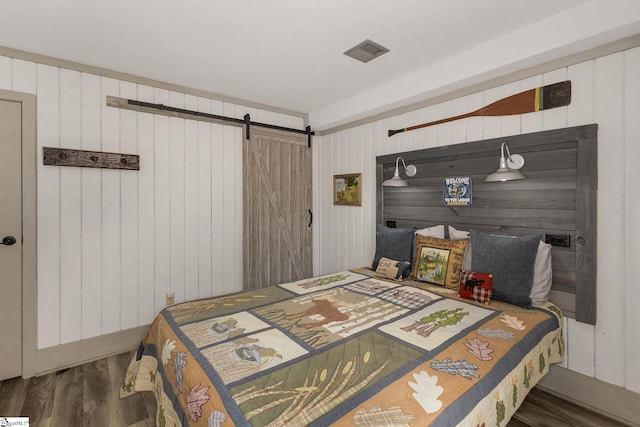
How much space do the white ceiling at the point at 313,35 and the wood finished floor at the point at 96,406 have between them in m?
2.45

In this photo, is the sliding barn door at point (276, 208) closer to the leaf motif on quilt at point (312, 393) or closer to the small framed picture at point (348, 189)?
the small framed picture at point (348, 189)

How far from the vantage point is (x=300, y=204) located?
418 cm

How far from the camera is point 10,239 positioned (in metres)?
2.42

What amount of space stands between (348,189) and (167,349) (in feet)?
9.09

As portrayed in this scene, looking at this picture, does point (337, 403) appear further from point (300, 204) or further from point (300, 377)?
point (300, 204)

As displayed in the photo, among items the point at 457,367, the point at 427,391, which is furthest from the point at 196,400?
the point at 457,367

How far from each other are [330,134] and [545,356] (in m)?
3.30

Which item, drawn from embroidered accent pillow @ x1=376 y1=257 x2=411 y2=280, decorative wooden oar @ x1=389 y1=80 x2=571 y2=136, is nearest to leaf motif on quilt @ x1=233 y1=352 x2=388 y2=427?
embroidered accent pillow @ x1=376 y1=257 x2=411 y2=280

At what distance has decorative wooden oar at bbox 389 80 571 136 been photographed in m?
2.22

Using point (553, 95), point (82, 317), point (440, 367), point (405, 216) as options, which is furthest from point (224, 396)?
point (553, 95)

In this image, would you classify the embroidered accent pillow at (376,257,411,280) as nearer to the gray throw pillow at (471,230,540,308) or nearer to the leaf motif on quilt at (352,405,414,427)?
the gray throw pillow at (471,230,540,308)

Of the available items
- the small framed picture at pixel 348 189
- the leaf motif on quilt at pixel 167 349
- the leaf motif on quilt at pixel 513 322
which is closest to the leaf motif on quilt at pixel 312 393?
the leaf motif on quilt at pixel 167 349

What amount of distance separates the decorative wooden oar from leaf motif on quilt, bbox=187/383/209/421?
2814 mm

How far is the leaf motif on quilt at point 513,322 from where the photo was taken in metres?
1.83
